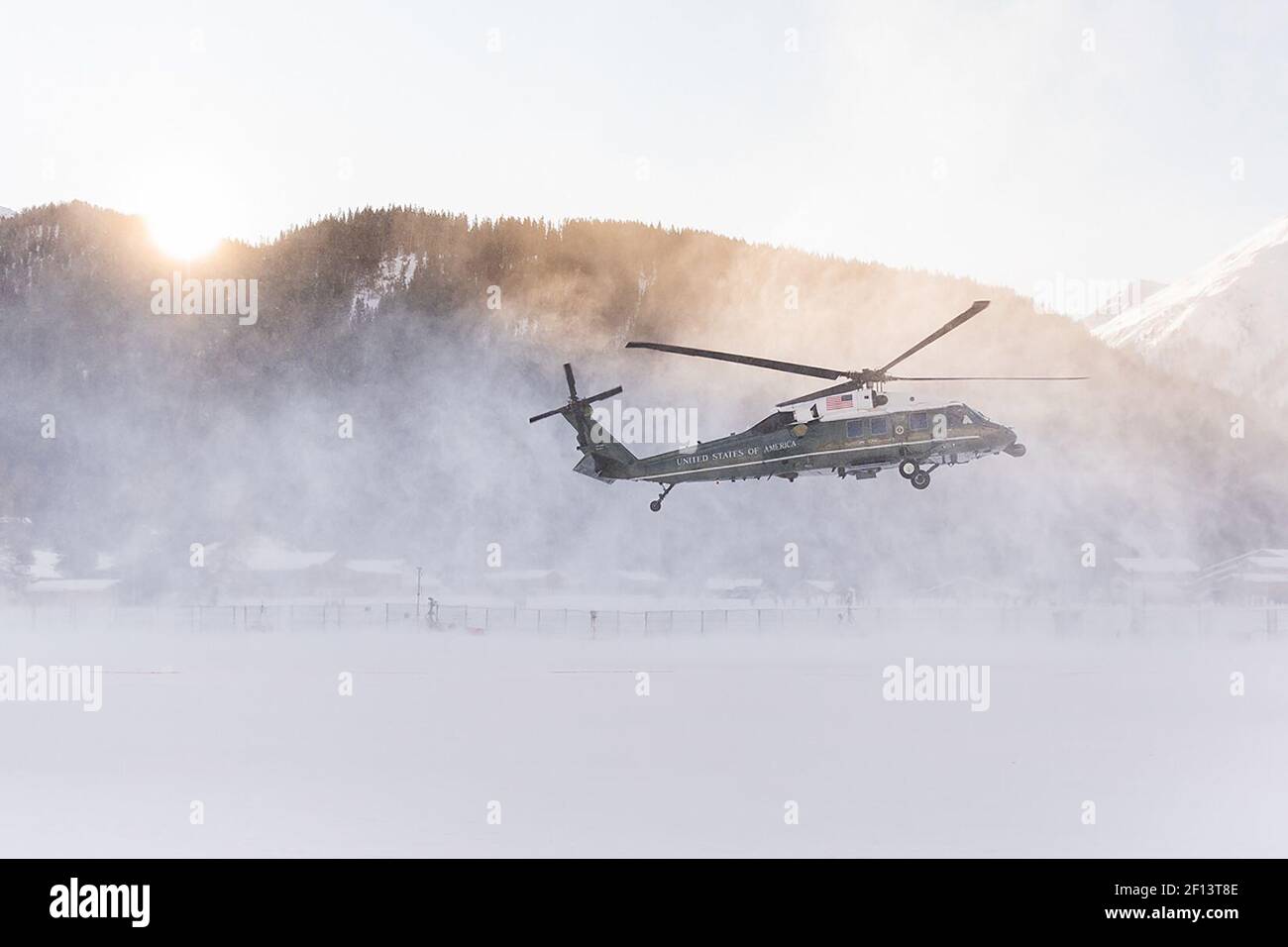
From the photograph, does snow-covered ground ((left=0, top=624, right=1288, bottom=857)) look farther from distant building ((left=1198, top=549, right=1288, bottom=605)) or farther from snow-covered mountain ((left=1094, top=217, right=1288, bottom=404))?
snow-covered mountain ((left=1094, top=217, right=1288, bottom=404))

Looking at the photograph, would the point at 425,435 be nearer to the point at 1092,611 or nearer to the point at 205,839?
the point at 1092,611

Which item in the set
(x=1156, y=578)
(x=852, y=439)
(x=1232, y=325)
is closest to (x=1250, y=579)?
(x=1156, y=578)

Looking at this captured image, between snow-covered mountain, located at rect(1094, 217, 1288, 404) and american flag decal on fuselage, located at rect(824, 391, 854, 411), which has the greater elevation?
snow-covered mountain, located at rect(1094, 217, 1288, 404)

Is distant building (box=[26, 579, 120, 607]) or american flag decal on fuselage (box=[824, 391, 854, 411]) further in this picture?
distant building (box=[26, 579, 120, 607])

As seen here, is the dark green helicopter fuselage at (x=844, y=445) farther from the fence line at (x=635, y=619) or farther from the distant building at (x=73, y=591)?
the distant building at (x=73, y=591)

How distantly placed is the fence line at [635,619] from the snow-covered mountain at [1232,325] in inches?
774

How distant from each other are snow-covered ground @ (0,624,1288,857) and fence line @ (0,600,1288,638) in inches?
261

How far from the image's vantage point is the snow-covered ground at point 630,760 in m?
12.6

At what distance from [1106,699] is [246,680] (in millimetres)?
16881

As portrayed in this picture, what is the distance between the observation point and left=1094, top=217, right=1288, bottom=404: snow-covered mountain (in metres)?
56.2

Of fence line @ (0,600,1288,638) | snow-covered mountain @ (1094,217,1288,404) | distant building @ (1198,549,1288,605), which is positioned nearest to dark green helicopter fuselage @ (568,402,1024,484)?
fence line @ (0,600,1288,638)

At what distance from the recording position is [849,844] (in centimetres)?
1238
